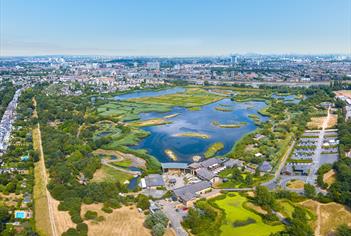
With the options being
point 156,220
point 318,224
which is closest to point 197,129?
point 156,220

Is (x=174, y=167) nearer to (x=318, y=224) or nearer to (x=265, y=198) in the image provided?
(x=265, y=198)

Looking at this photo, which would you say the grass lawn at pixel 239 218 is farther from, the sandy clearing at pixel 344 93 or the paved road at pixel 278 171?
the sandy clearing at pixel 344 93

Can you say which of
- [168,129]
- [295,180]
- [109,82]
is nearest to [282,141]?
[295,180]

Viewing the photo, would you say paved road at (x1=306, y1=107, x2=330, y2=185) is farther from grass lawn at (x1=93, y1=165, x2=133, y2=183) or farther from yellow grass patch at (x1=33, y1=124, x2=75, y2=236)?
yellow grass patch at (x1=33, y1=124, x2=75, y2=236)

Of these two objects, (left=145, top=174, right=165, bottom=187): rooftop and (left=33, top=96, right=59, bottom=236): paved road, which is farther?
(left=145, top=174, right=165, bottom=187): rooftop

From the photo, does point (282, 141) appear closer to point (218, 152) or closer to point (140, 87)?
point (218, 152)

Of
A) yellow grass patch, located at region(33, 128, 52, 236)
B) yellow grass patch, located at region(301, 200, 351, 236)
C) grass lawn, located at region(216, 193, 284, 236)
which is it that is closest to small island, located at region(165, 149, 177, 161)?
grass lawn, located at region(216, 193, 284, 236)
